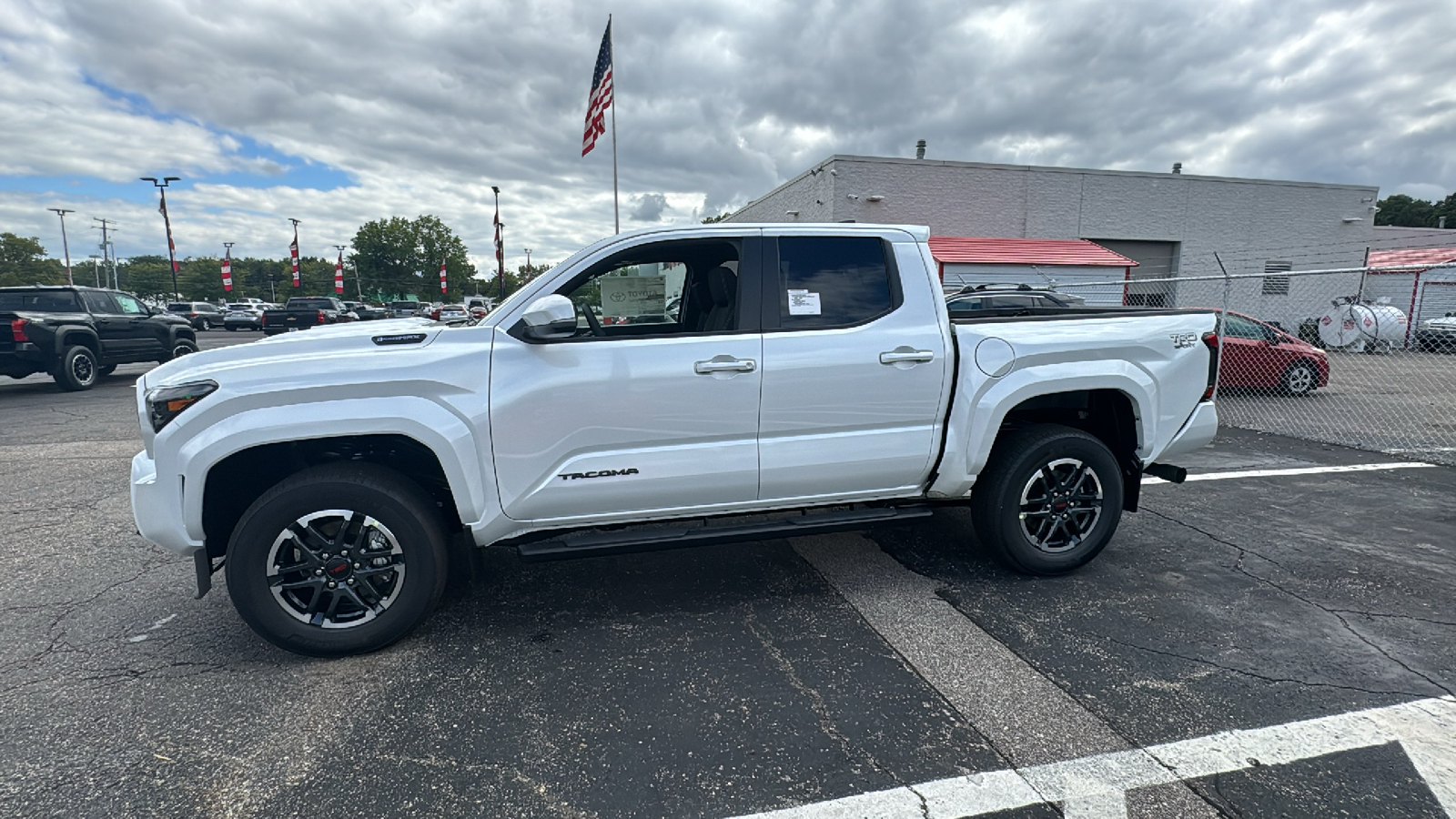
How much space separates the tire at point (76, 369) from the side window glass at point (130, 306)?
153 cm

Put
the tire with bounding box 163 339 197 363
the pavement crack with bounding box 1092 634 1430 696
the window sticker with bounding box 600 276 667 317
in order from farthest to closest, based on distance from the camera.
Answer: the tire with bounding box 163 339 197 363 → the window sticker with bounding box 600 276 667 317 → the pavement crack with bounding box 1092 634 1430 696

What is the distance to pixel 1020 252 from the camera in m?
19.3

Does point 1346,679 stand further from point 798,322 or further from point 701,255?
point 701,255

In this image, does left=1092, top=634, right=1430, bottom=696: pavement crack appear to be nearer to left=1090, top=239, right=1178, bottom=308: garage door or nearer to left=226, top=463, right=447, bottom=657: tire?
left=226, top=463, right=447, bottom=657: tire

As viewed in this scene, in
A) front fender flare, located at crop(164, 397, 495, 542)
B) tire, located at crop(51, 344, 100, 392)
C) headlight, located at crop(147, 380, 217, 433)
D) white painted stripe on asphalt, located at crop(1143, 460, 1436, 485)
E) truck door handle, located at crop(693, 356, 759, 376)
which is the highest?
truck door handle, located at crop(693, 356, 759, 376)

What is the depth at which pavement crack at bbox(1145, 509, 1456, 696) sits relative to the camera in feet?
9.60

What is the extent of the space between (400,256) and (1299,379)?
103 metres

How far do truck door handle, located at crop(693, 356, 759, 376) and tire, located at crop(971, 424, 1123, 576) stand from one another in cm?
155

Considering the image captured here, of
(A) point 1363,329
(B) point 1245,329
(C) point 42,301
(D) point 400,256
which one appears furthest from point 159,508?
(D) point 400,256

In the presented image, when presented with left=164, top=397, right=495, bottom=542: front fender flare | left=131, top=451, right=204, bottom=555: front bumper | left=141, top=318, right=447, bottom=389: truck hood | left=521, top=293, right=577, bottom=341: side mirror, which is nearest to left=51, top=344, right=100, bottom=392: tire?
left=141, top=318, right=447, bottom=389: truck hood

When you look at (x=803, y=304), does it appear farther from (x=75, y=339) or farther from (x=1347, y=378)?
(x=1347, y=378)

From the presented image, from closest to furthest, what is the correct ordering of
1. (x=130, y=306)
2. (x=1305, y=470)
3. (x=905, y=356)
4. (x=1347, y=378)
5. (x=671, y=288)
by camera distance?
1. (x=905, y=356)
2. (x=671, y=288)
3. (x=1305, y=470)
4. (x=1347, y=378)
5. (x=130, y=306)

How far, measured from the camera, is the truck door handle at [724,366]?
126 inches

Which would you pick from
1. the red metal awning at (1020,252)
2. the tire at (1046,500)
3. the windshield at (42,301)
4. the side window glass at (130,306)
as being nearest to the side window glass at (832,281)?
the tire at (1046,500)
